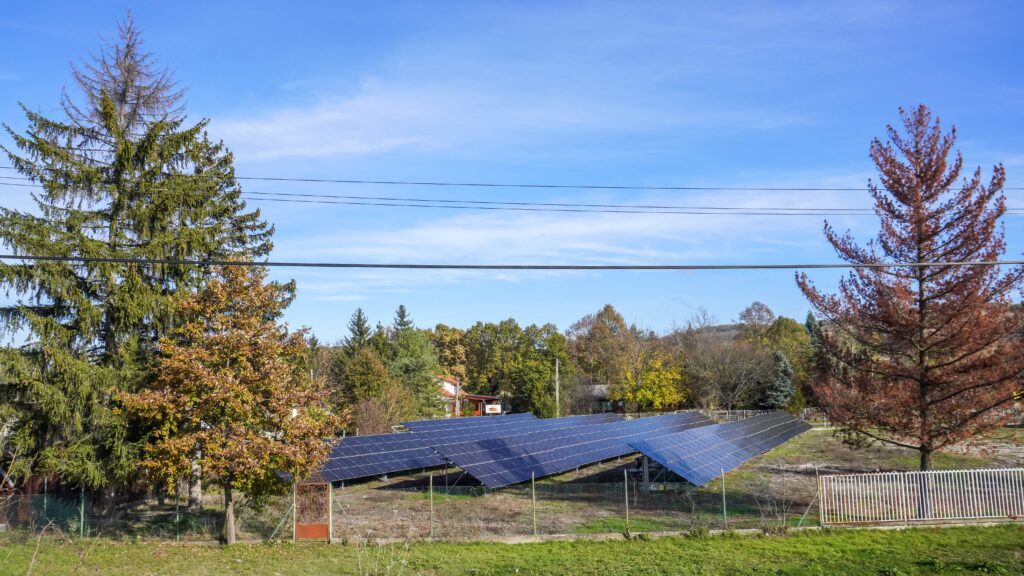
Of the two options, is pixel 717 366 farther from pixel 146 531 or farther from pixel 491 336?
pixel 146 531

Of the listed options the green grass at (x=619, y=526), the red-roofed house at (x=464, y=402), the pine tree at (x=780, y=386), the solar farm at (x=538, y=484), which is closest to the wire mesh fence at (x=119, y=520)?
the solar farm at (x=538, y=484)

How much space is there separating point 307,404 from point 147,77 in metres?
10.6

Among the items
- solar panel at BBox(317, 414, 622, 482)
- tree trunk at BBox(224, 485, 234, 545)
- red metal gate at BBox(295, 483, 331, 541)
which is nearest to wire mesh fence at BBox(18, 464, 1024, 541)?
red metal gate at BBox(295, 483, 331, 541)

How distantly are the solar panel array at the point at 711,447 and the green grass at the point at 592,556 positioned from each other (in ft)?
10.5

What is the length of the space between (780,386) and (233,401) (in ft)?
188

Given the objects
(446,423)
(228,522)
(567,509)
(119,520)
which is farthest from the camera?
(446,423)

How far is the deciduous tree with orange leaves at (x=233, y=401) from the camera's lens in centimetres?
1689

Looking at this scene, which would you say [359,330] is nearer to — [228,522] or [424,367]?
[424,367]

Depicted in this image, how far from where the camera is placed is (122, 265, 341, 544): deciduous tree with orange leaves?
16894mm

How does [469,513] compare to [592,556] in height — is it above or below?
below

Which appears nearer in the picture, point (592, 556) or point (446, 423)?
point (592, 556)

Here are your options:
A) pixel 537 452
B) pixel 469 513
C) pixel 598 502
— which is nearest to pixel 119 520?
pixel 469 513

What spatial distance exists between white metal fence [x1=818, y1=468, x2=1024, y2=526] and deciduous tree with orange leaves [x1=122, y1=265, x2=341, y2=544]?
12768mm

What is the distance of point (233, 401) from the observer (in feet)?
56.1
